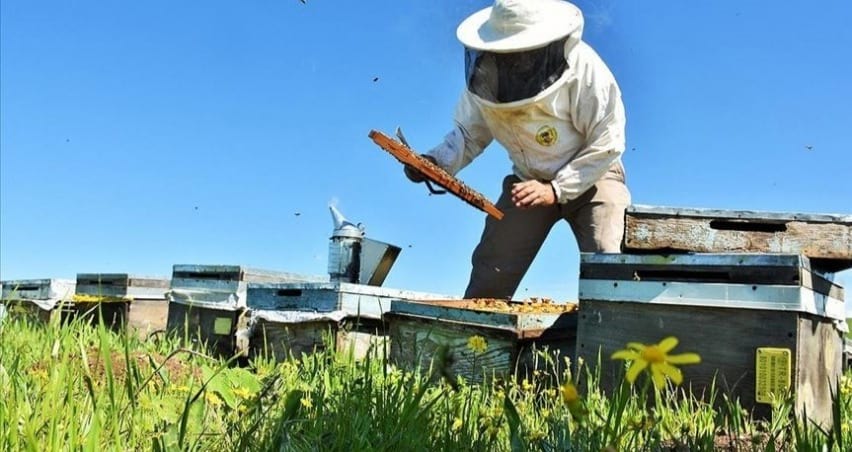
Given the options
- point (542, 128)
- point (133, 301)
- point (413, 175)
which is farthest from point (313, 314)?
point (133, 301)

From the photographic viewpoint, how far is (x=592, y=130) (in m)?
4.06

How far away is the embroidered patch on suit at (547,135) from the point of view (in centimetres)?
412

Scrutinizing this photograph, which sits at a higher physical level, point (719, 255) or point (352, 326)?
point (719, 255)

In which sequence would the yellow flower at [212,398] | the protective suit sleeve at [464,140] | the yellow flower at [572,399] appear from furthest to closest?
1. the protective suit sleeve at [464,140]
2. the yellow flower at [212,398]
3. the yellow flower at [572,399]

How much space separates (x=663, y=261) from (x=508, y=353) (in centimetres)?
69

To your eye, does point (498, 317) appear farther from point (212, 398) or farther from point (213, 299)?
point (213, 299)

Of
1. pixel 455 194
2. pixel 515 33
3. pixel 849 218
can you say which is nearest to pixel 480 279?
pixel 455 194

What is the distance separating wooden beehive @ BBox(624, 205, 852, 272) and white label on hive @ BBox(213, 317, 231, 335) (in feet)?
9.33

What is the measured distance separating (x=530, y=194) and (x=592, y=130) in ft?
1.81

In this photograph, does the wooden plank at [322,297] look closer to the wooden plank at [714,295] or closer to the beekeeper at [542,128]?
the beekeeper at [542,128]

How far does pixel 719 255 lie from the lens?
2520 millimetres

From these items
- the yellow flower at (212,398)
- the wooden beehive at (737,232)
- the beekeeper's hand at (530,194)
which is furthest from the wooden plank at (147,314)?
the yellow flower at (212,398)

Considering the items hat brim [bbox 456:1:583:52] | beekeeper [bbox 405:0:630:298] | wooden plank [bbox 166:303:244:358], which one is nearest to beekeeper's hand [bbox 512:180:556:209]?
beekeeper [bbox 405:0:630:298]

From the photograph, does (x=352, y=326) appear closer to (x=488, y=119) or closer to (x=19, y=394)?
(x=488, y=119)
